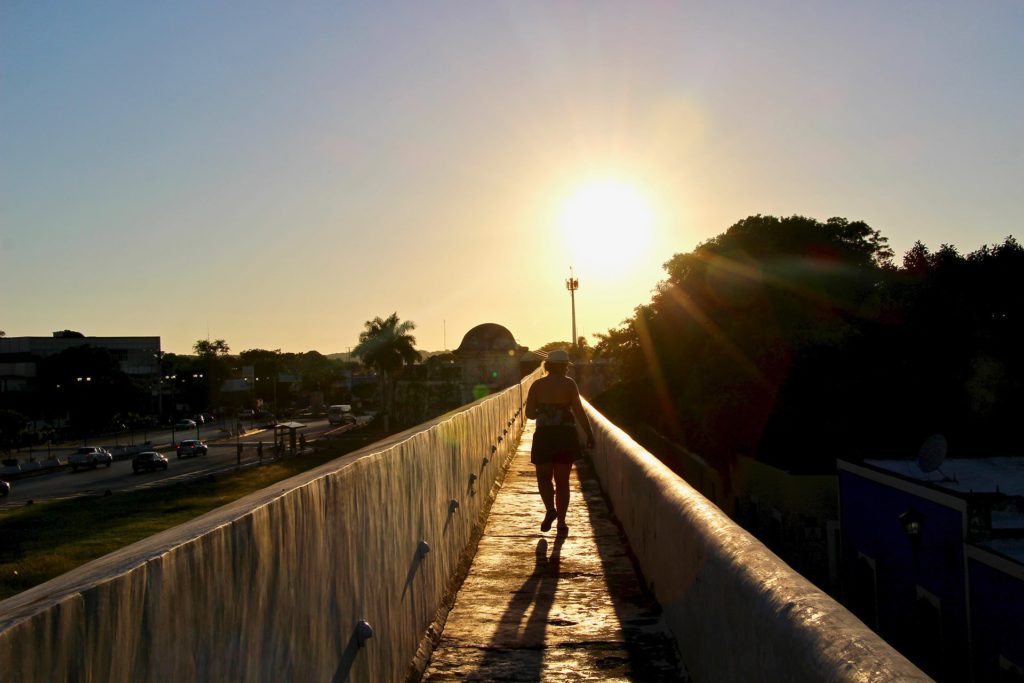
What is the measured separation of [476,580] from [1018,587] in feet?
46.3

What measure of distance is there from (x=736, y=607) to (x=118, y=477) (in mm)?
70809

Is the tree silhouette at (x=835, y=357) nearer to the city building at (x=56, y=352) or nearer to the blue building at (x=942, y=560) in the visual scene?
the blue building at (x=942, y=560)

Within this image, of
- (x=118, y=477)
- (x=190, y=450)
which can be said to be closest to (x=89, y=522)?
(x=118, y=477)

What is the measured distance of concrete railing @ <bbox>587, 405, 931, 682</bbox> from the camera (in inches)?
107

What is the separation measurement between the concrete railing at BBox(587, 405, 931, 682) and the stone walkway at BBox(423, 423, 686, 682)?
0.22 m

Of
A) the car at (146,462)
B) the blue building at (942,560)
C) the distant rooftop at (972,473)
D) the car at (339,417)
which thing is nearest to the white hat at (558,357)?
the blue building at (942,560)

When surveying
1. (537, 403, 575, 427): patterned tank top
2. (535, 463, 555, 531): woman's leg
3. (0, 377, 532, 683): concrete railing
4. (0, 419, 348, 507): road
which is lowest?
(0, 419, 348, 507): road

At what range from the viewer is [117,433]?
109875 millimetres

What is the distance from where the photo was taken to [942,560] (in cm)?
2181

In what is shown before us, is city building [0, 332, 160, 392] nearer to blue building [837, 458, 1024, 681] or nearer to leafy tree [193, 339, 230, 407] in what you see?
leafy tree [193, 339, 230, 407]

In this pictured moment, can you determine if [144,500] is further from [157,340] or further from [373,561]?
[157,340]

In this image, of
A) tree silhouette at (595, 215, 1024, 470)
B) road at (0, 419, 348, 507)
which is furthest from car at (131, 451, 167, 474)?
tree silhouette at (595, 215, 1024, 470)

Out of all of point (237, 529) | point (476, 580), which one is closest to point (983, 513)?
point (476, 580)

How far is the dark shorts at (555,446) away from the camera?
9633 mm
